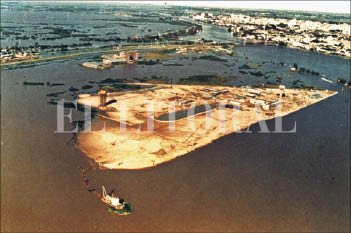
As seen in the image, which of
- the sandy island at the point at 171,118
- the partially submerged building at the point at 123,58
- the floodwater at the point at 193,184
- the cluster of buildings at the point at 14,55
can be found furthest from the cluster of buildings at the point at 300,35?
the floodwater at the point at 193,184

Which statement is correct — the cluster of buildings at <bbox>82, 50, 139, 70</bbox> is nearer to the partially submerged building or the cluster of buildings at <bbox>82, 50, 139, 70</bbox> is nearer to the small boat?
the partially submerged building

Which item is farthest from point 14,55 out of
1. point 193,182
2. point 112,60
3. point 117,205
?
point 117,205

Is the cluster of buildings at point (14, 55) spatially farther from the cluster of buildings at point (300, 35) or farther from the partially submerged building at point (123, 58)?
the cluster of buildings at point (300, 35)

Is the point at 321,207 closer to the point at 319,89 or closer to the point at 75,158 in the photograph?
the point at 75,158

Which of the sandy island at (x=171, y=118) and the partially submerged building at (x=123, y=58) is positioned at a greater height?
the partially submerged building at (x=123, y=58)

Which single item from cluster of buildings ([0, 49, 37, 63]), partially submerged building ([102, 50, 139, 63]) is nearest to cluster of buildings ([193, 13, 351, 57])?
partially submerged building ([102, 50, 139, 63])

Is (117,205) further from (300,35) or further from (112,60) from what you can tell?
(300,35)
